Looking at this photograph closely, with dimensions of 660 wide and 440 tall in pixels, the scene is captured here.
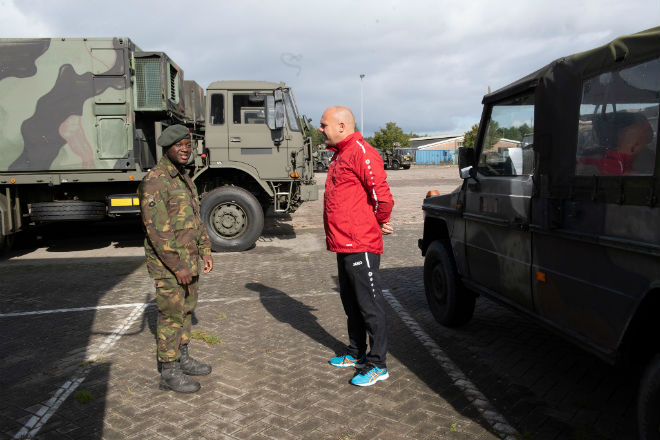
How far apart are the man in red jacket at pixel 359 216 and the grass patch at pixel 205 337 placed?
1.57 metres

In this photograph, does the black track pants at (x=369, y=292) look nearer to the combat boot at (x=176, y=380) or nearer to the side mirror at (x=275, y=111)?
the combat boot at (x=176, y=380)

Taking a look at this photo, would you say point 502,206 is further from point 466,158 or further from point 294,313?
point 294,313

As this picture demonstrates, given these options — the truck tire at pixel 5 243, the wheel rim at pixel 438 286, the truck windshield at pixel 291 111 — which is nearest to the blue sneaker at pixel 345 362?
the wheel rim at pixel 438 286

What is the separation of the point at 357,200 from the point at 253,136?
6.04 m

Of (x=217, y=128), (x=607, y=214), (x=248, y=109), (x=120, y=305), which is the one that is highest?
(x=248, y=109)

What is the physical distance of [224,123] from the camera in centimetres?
918

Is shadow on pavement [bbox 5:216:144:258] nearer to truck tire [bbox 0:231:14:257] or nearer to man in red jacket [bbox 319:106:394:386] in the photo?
truck tire [bbox 0:231:14:257]

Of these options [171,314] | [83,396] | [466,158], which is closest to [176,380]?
[171,314]

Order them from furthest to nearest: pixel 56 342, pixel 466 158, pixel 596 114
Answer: pixel 56 342 < pixel 466 158 < pixel 596 114

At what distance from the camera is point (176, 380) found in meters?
3.61

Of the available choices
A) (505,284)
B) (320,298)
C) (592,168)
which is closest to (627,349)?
(592,168)

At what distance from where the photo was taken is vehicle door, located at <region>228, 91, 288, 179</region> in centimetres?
917

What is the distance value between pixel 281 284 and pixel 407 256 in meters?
2.65

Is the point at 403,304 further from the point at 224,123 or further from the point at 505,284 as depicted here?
the point at 224,123
